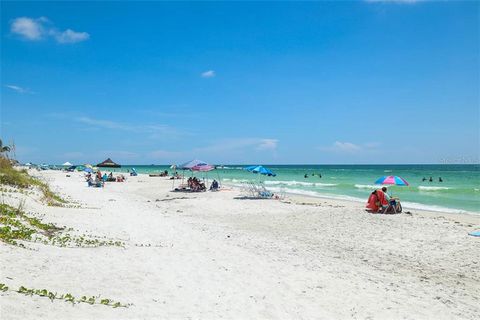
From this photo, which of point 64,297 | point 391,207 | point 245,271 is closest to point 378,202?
point 391,207

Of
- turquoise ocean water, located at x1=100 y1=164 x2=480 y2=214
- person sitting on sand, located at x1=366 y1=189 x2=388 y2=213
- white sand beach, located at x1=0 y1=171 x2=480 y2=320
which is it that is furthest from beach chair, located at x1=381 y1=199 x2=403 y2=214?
Result: turquoise ocean water, located at x1=100 y1=164 x2=480 y2=214

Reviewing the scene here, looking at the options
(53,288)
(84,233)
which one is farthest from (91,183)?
(53,288)

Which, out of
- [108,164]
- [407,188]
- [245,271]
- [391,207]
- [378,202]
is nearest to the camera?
[245,271]

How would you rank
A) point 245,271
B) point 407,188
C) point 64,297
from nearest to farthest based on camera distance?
point 64,297
point 245,271
point 407,188

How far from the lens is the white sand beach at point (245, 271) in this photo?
17.0ft

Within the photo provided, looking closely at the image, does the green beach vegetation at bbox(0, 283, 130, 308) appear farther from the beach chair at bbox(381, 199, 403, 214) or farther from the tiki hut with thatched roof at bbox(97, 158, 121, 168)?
the tiki hut with thatched roof at bbox(97, 158, 121, 168)

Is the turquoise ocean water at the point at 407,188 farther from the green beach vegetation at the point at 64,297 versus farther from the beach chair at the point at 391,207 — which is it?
the green beach vegetation at the point at 64,297

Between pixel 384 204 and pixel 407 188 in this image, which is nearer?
pixel 384 204

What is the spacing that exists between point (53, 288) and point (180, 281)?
206 centimetres

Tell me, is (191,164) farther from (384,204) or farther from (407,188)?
(407,188)

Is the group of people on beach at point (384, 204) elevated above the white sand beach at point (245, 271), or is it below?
above

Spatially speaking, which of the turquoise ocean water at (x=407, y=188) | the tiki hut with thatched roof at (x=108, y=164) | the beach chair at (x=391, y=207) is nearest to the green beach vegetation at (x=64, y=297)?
the beach chair at (x=391, y=207)

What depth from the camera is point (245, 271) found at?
289 inches

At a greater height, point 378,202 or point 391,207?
point 378,202
